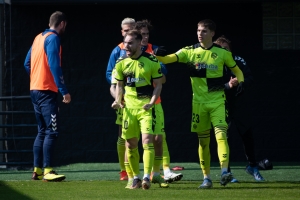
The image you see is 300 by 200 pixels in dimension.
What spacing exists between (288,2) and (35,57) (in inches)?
180

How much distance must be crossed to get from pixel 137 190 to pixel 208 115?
1.30 m

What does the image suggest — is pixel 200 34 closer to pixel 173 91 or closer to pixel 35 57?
pixel 35 57

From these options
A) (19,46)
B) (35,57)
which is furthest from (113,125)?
(35,57)

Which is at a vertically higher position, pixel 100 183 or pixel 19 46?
pixel 19 46

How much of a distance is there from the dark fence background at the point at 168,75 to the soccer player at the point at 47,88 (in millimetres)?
2236

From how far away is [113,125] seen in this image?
13125 millimetres

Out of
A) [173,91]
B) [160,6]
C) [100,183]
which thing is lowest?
[100,183]

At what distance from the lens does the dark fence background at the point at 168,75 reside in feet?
42.3

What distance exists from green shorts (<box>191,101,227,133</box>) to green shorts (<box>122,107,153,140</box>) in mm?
682

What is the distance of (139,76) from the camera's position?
9.29m

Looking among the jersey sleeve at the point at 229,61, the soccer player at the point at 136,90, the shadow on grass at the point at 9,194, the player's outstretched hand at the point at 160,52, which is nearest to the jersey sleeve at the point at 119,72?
the soccer player at the point at 136,90

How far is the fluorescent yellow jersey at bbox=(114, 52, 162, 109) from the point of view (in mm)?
9281

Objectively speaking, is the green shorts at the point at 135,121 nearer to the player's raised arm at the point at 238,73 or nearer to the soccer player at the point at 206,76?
the soccer player at the point at 206,76

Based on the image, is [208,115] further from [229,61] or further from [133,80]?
[133,80]
